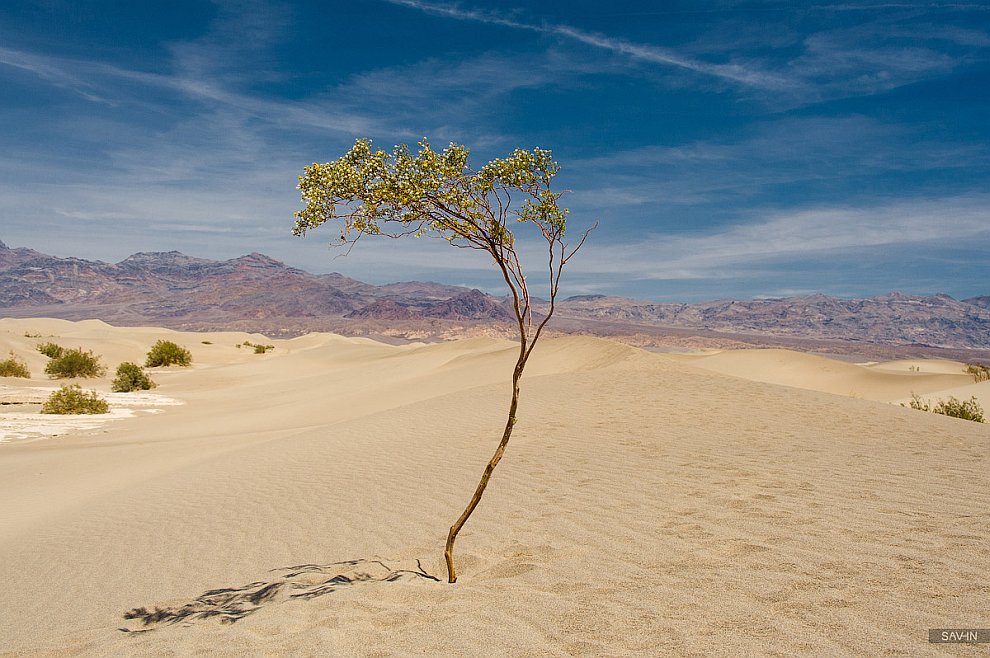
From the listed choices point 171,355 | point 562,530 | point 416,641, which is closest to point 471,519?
point 562,530

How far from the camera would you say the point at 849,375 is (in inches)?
1359

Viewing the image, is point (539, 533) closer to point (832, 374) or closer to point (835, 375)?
point (835, 375)

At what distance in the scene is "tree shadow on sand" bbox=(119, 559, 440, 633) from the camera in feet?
15.2

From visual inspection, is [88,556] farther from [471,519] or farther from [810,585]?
[810,585]

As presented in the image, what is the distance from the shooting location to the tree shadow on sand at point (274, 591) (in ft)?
15.2

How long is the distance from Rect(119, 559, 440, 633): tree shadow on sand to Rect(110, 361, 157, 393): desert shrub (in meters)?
24.6

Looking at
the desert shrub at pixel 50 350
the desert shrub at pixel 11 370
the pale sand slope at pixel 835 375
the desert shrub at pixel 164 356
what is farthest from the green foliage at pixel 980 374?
the desert shrub at pixel 50 350

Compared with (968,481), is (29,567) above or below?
below

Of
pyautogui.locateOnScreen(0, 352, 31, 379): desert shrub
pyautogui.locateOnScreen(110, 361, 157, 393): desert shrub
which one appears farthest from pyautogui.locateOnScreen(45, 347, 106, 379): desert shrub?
pyautogui.locateOnScreen(110, 361, 157, 393): desert shrub

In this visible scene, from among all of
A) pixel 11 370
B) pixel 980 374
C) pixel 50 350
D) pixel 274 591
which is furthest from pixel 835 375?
pixel 50 350

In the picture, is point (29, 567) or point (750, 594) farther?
point (29, 567)

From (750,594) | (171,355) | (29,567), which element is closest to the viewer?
(750,594)

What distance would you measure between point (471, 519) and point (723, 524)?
268cm

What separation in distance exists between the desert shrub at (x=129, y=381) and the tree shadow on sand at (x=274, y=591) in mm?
24569
